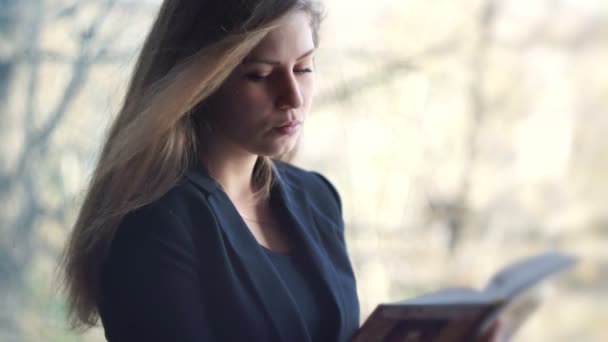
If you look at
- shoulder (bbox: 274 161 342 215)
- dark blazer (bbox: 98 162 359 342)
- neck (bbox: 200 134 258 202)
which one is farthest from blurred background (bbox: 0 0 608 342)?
dark blazer (bbox: 98 162 359 342)

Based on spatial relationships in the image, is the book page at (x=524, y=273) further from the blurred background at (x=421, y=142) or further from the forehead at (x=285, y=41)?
the blurred background at (x=421, y=142)

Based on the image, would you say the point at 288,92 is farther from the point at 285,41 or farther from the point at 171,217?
the point at 171,217

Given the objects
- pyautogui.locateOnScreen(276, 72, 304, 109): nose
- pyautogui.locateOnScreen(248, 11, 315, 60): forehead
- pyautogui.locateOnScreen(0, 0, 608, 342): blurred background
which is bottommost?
pyautogui.locateOnScreen(0, 0, 608, 342): blurred background

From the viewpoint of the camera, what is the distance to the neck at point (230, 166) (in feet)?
3.27

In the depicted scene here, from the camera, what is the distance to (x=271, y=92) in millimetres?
938

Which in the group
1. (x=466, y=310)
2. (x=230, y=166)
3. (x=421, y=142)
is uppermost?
(x=230, y=166)

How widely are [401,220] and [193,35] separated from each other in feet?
4.66

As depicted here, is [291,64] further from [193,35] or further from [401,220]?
[401,220]

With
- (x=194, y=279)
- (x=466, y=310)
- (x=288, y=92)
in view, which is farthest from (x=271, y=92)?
(x=466, y=310)

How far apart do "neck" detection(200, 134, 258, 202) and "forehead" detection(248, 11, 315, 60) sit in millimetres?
133

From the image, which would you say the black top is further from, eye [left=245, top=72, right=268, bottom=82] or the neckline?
eye [left=245, top=72, right=268, bottom=82]

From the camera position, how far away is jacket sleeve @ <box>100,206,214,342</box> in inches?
34.3

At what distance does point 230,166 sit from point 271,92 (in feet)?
0.42

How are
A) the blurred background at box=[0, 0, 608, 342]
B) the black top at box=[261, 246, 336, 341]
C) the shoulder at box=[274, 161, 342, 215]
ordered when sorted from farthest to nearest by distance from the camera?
the blurred background at box=[0, 0, 608, 342] → the shoulder at box=[274, 161, 342, 215] → the black top at box=[261, 246, 336, 341]
